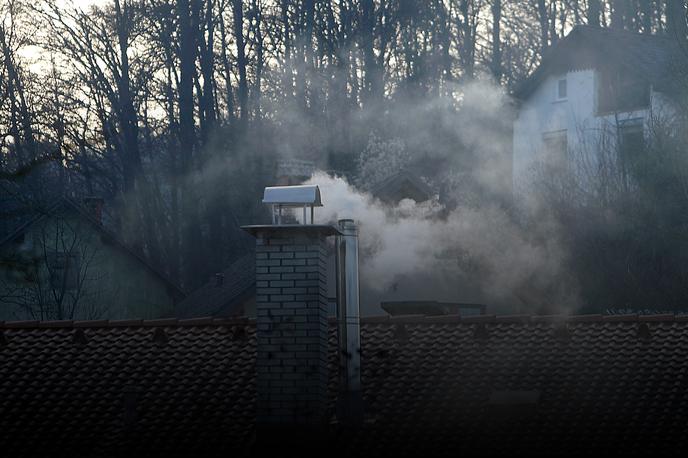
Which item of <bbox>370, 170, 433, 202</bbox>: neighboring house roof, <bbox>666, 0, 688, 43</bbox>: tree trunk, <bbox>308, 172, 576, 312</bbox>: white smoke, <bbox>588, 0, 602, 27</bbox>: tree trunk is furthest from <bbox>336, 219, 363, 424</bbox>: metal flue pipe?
<bbox>588, 0, 602, 27</bbox>: tree trunk

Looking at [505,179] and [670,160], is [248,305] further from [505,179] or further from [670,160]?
[505,179]

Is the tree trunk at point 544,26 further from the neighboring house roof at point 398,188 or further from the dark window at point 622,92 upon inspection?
the neighboring house roof at point 398,188

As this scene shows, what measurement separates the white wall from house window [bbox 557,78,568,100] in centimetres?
11

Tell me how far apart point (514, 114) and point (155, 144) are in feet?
42.6

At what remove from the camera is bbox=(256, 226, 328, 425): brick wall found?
13.1m

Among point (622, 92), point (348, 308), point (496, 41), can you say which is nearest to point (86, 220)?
point (622, 92)

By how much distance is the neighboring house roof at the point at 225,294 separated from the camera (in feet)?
95.8

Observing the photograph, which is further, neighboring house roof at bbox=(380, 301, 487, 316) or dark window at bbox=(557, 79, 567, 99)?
dark window at bbox=(557, 79, 567, 99)

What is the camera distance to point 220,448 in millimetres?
14438

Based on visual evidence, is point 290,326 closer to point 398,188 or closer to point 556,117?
point 398,188

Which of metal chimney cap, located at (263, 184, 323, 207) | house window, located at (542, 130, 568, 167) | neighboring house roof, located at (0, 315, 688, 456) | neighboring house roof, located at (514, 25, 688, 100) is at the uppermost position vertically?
neighboring house roof, located at (514, 25, 688, 100)

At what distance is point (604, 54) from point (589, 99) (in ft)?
4.43

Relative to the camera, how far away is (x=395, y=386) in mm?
15609

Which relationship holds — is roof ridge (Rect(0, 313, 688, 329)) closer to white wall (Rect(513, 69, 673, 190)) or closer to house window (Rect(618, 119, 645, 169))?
house window (Rect(618, 119, 645, 169))
